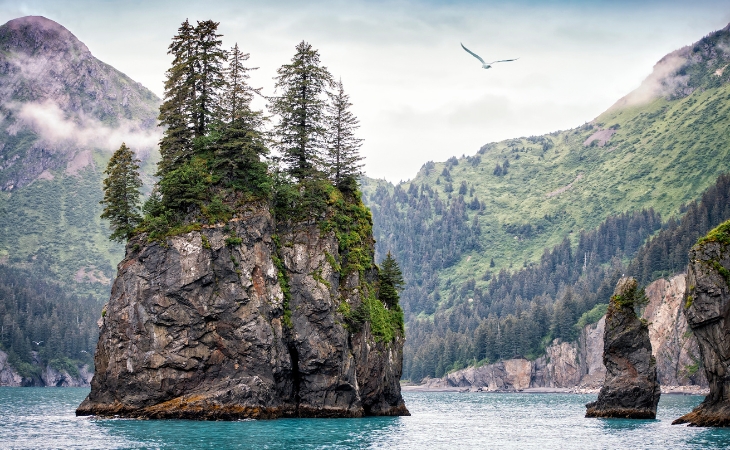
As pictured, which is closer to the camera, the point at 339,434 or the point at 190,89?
the point at 339,434

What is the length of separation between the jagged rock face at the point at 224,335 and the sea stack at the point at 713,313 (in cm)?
3233

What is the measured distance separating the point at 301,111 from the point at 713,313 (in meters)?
46.1

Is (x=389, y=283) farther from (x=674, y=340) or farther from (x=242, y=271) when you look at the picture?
(x=674, y=340)

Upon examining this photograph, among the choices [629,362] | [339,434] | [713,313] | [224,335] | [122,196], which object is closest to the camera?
[339,434]

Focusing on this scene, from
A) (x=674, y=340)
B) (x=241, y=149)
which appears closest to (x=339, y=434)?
(x=241, y=149)

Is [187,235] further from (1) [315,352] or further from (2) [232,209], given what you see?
(1) [315,352]

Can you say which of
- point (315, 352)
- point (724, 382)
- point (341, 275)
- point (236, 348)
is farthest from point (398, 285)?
point (724, 382)

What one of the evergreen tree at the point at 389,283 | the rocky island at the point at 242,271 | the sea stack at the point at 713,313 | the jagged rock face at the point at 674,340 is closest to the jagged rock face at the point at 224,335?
the rocky island at the point at 242,271

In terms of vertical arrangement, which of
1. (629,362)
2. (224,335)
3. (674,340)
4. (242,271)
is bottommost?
(629,362)

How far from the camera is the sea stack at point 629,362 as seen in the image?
291 feet

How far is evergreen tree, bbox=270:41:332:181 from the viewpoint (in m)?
90.5

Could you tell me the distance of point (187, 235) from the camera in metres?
77.9

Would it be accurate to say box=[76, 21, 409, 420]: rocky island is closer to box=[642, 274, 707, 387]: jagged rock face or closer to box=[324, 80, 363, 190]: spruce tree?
box=[324, 80, 363, 190]: spruce tree

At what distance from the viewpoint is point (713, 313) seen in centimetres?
6788
